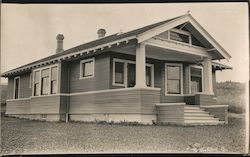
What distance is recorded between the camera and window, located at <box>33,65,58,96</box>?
11844 millimetres

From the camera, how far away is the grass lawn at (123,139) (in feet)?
26.0

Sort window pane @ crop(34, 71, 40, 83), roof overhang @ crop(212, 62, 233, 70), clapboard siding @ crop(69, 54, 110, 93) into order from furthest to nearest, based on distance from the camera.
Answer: window pane @ crop(34, 71, 40, 83), clapboard siding @ crop(69, 54, 110, 93), roof overhang @ crop(212, 62, 233, 70)

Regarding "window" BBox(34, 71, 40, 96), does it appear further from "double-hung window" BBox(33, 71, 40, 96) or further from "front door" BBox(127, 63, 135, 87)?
"front door" BBox(127, 63, 135, 87)

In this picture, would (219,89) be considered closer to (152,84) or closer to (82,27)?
(152,84)

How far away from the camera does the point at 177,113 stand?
9523mm

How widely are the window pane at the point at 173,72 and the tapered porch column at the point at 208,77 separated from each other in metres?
1.04

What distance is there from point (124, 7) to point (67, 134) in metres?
3.25

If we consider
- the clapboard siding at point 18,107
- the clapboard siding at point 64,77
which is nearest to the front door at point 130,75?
the clapboard siding at point 64,77

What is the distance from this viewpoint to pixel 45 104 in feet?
38.6

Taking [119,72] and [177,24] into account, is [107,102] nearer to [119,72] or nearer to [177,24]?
[119,72]

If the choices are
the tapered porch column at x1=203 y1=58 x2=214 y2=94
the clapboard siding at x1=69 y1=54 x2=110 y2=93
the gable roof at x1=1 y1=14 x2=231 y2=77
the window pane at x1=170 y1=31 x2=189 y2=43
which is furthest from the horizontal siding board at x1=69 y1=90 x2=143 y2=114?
the tapered porch column at x1=203 y1=58 x2=214 y2=94

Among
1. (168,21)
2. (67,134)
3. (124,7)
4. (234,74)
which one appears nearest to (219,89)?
(234,74)

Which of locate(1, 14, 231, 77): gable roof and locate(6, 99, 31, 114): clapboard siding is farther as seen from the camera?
locate(6, 99, 31, 114): clapboard siding

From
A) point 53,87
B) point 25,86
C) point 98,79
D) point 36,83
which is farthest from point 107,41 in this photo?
point 25,86
